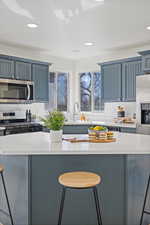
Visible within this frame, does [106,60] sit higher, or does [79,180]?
[106,60]

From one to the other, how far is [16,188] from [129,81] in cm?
364

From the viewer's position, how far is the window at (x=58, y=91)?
21.2ft

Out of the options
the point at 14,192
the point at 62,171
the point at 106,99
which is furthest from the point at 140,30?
the point at 14,192

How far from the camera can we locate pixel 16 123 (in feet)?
16.0

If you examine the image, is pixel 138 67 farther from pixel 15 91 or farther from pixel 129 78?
pixel 15 91

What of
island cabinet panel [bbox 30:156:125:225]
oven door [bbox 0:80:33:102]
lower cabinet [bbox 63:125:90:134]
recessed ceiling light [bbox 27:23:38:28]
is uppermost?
recessed ceiling light [bbox 27:23:38:28]

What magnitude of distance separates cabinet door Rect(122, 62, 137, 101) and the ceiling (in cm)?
47

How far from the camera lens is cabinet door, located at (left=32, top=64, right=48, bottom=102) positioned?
17.7 feet

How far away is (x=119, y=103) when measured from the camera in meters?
5.73

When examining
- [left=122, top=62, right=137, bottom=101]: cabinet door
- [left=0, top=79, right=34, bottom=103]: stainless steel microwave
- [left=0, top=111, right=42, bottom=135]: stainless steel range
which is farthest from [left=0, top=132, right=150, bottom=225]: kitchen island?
[left=122, top=62, right=137, bottom=101]: cabinet door

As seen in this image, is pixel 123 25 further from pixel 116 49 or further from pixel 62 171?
pixel 62 171

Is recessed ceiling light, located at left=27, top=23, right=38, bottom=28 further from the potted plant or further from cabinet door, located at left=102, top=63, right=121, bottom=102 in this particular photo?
cabinet door, located at left=102, top=63, right=121, bottom=102

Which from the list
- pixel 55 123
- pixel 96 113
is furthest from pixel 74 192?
pixel 96 113

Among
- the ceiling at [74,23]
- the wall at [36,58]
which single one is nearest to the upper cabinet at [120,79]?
the ceiling at [74,23]
